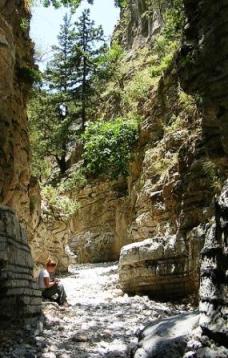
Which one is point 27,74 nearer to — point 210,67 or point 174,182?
point 174,182

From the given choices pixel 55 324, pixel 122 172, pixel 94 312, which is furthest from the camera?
pixel 122 172

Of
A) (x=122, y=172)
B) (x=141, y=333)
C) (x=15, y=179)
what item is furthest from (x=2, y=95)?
(x=122, y=172)

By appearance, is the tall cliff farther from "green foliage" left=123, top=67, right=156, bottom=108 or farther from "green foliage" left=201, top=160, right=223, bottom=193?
"green foliage" left=123, top=67, right=156, bottom=108

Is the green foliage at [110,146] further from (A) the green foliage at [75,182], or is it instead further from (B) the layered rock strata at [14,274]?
(B) the layered rock strata at [14,274]

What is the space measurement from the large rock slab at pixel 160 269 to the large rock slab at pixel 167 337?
5.58 metres

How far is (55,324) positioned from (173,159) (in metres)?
8.11

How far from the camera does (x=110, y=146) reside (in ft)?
72.4

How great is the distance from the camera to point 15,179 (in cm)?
1149

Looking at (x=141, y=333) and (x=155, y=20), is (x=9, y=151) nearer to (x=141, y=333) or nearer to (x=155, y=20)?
(x=141, y=333)

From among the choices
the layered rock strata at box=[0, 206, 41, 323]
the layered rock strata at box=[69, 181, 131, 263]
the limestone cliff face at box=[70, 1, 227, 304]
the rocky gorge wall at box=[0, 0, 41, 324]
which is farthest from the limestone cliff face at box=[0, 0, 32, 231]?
the layered rock strata at box=[69, 181, 131, 263]

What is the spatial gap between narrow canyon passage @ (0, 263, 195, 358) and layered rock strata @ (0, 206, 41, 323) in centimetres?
40

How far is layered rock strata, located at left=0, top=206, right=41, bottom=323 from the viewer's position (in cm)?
621

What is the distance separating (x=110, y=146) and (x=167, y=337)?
61.1 feet

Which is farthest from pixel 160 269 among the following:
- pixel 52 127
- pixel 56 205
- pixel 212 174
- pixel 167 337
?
pixel 52 127
